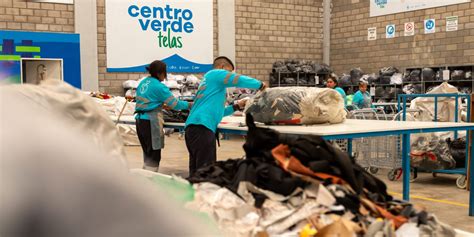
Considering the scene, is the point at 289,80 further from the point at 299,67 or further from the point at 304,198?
the point at 304,198

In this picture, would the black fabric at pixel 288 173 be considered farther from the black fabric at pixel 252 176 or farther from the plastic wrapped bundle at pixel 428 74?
the plastic wrapped bundle at pixel 428 74

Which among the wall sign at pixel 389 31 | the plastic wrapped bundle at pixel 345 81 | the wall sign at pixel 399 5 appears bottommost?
the plastic wrapped bundle at pixel 345 81

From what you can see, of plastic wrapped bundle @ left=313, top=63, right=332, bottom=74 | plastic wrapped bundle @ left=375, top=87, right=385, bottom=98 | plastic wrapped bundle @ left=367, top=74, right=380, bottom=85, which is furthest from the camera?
plastic wrapped bundle @ left=313, top=63, right=332, bottom=74

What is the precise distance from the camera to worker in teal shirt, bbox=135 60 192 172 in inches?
234

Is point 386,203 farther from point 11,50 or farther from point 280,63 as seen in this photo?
point 280,63

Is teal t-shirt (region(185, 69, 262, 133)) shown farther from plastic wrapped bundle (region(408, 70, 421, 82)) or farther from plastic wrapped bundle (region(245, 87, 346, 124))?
plastic wrapped bundle (region(408, 70, 421, 82))

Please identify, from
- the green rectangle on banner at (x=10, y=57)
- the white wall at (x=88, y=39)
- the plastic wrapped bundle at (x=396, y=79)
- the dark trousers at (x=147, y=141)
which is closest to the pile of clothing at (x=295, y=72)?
the plastic wrapped bundle at (x=396, y=79)

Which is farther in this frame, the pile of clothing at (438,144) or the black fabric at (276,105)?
the pile of clothing at (438,144)

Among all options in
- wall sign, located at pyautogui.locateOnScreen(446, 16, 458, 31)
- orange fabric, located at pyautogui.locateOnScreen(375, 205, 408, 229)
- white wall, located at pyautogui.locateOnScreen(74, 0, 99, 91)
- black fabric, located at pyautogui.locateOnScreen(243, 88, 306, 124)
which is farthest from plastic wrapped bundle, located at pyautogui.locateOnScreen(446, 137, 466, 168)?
white wall, located at pyautogui.locateOnScreen(74, 0, 99, 91)

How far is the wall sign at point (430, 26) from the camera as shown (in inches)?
587

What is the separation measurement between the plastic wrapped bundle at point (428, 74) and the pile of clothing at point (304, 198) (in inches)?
518

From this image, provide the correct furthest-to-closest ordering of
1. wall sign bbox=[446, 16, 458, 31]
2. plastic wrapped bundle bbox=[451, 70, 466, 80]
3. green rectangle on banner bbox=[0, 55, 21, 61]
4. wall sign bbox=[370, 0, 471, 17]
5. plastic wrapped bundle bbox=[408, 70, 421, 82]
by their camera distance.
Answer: wall sign bbox=[370, 0, 471, 17] < plastic wrapped bundle bbox=[408, 70, 421, 82] < wall sign bbox=[446, 16, 458, 31] < plastic wrapped bundle bbox=[451, 70, 466, 80] < green rectangle on banner bbox=[0, 55, 21, 61]

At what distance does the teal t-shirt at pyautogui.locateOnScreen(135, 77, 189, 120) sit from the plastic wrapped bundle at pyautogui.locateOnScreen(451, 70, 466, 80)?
32.3 ft

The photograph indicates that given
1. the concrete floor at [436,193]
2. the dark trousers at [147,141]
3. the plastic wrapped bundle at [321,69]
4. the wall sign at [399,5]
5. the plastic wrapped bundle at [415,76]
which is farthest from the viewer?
the plastic wrapped bundle at [321,69]
